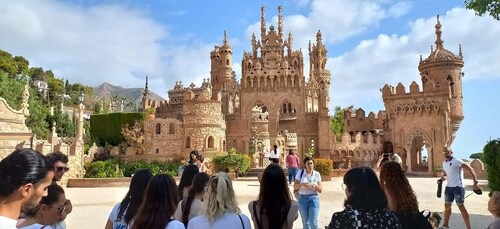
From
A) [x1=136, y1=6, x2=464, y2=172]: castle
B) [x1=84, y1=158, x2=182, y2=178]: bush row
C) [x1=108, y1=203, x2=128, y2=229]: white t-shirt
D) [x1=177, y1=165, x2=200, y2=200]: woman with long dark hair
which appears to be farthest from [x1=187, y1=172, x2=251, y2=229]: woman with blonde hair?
[x1=136, y1=6, x2=464, y2=172]: castle

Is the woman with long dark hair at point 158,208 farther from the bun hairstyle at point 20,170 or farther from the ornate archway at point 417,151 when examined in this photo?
the ornate archway at point 417,151

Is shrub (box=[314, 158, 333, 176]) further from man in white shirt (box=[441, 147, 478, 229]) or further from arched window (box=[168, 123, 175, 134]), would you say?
man in white shirt (box=[441, 147, 478, 229])

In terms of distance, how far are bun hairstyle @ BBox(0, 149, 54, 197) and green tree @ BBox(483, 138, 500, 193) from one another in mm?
11723

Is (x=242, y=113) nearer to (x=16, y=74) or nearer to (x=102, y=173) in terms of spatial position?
(x=102, y=173)

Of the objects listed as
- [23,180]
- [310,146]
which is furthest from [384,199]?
[310,146]

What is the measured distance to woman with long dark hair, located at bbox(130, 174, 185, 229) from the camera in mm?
3275

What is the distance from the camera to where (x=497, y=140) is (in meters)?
11.1

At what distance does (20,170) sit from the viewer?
8.04ft

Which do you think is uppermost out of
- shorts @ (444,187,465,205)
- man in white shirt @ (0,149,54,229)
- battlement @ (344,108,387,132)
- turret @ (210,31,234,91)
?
turret @ (210,31,234,91)

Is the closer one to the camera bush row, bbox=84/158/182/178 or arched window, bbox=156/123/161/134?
bush row, bbox=84/158/182/178

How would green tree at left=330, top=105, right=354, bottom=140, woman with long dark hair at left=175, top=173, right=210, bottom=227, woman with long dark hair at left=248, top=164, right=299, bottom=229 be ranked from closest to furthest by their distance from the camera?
woman with long dark hair at left=248, top=164, right=299, bottom=229, woman with long dark hair at left=175, top=173, right=210, bottom=227, green tree at left=330, top=105, right=354, bottom=140

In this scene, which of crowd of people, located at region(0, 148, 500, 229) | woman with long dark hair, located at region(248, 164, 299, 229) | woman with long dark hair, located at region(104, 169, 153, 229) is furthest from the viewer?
woman with long dark hair, located at region(248, 164, 299, 229)

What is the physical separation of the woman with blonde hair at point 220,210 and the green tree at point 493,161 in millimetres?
9934

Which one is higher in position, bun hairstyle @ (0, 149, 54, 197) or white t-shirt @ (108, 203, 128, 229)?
bun hairstyle @ (0, 149, 54, 197)
